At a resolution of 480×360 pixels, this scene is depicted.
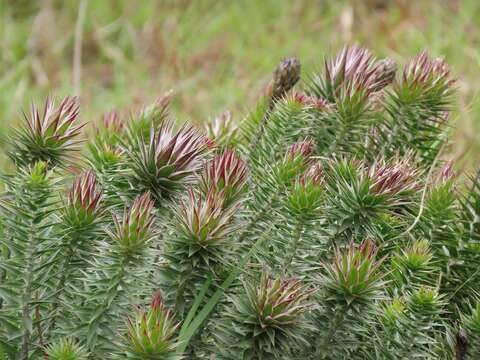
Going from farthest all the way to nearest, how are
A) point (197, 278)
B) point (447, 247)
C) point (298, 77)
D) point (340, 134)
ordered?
point (298, 77) → point (340, 134) → point (447, 247) → point (197, 278)

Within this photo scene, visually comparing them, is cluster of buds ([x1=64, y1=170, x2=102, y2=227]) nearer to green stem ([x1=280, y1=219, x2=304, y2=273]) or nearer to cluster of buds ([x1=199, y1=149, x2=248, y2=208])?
cluster of buds ([x1=199, y1=149, x2=248, y2=208])

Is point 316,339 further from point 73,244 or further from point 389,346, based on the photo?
point 73,244

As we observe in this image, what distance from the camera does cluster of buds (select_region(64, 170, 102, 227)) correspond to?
1.31 m

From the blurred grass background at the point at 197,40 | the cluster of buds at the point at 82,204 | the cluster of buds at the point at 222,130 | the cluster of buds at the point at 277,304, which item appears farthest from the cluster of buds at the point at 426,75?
the blurred grass background at the point at 197,40

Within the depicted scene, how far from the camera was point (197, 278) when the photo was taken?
1.32m

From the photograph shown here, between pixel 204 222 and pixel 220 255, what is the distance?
0.25ft

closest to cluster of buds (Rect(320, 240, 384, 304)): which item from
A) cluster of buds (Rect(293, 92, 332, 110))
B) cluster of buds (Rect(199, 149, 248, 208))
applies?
cluster of buds (Rect(199, 149, 248, 208))

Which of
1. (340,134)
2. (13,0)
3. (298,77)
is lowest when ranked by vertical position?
(340,134)

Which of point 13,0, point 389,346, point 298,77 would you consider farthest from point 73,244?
point 13,0

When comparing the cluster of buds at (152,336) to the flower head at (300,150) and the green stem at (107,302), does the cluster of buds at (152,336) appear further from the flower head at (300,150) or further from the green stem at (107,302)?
the flower head at (300,150)

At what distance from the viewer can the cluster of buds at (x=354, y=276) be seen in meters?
1.24

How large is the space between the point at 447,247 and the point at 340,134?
12.8 inches

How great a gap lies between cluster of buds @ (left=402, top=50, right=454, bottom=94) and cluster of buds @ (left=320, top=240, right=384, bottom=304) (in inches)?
21.3

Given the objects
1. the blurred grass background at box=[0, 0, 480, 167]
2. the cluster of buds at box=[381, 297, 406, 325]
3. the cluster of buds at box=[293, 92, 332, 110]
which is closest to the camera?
the cluster of buds at box=[381, 297, 406, 325]
